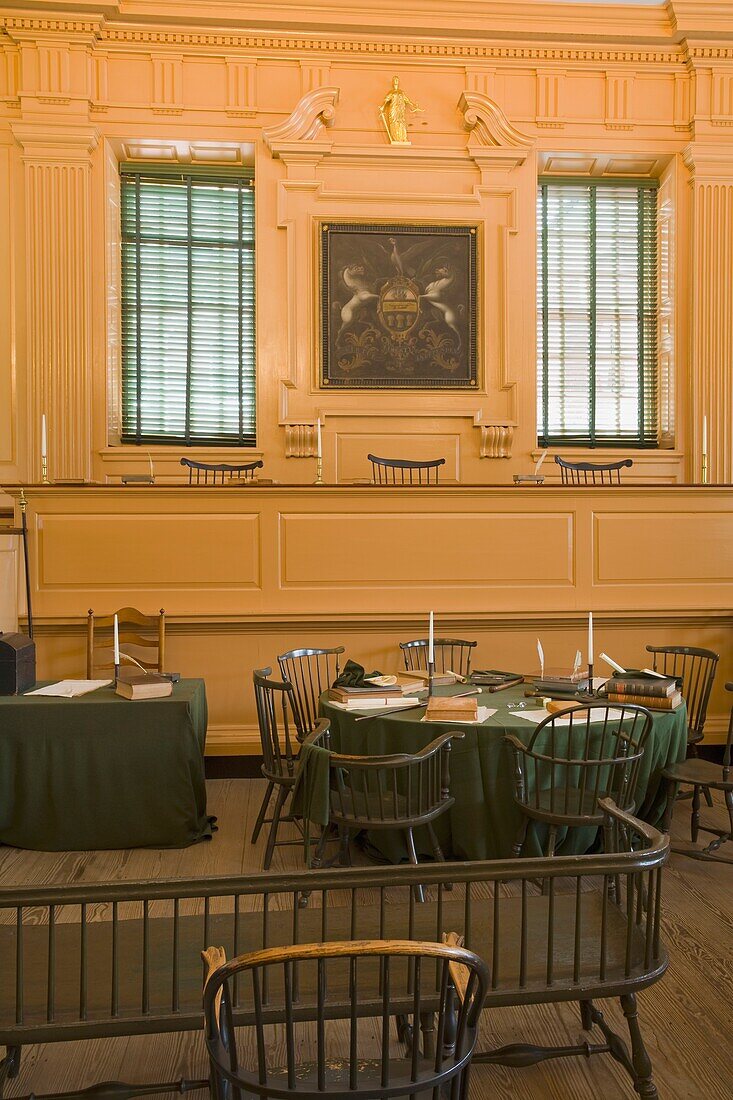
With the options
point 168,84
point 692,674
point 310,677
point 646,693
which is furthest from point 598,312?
point 646,693

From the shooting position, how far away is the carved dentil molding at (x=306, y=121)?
7.12 m

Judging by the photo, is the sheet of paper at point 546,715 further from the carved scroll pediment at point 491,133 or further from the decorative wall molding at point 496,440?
the carved scroll pediment at point 491,133

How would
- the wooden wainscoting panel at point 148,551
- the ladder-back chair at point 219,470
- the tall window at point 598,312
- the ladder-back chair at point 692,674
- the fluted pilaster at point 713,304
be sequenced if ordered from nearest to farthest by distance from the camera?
1. the ladder-back chair at point 692,674
2. the wooden wainscoting panel at point 148,551
3. the ladder-back chair at point 219,470
4. the fluted pilaster at point 713,304
5. the tall window at point 598,312

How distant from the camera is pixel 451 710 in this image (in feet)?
A: 11.8

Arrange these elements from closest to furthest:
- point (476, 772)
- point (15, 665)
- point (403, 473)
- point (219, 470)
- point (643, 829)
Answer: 1. point (643, 829)
2. point (476, 772)
3. point (15, 665)
4. point (403, 473)
5. point (219, 470)

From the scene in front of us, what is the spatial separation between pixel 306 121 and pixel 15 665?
5.13 m

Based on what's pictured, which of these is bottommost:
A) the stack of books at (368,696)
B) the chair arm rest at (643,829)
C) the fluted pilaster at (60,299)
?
the stack of books at (368,696)

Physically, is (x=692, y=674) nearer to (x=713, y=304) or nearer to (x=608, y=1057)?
(x=608, y=1057)

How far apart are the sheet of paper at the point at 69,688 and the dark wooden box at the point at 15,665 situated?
0.07 m

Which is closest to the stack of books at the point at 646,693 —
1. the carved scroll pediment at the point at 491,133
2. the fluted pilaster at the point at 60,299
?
the fluted pilaster at the point at 60,299

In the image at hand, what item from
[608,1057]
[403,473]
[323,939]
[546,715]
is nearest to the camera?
[323,939]

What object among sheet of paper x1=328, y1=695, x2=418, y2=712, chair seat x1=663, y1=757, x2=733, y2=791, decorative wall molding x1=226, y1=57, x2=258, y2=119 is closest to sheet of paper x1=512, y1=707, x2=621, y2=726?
chair seat x1=663, y1=757, x2=733, y2=791

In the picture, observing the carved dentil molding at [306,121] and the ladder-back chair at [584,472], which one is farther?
the carved dentil molding at [306,121]

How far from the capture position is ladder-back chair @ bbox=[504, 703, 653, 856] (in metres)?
3.24
